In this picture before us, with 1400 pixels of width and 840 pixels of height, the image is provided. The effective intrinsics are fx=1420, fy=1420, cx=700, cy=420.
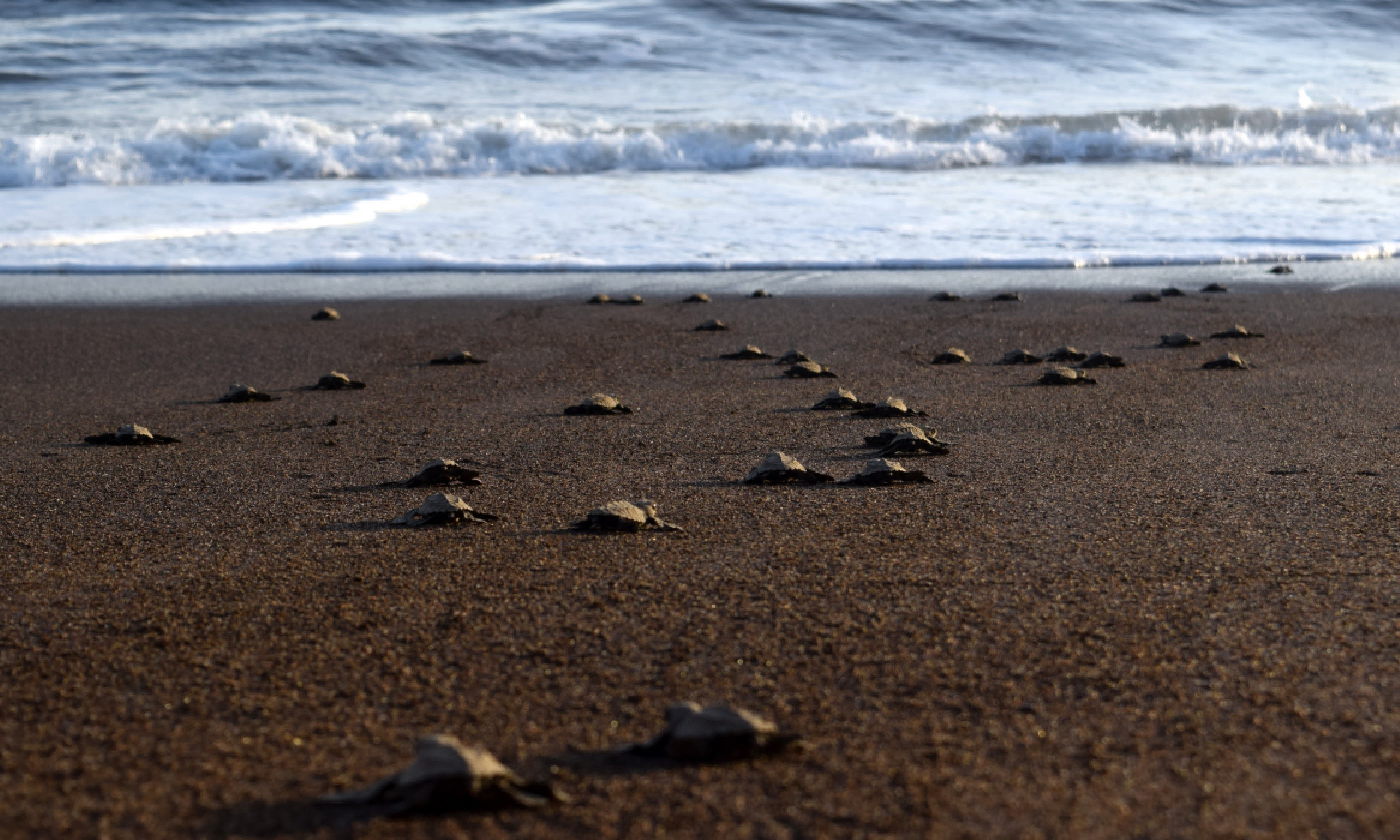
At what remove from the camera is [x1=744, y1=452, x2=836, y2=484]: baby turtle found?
3.26 metres

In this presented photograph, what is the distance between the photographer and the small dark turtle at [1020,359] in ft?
17.1

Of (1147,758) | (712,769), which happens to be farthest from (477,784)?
(1147,758)

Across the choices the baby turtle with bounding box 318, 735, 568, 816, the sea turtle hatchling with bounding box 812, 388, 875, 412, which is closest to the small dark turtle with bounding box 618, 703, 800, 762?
the baby turtle with bounding box 318, 735, 568, 816

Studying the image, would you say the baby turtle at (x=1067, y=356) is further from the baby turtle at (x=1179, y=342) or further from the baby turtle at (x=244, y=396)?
the baby turtle at (x=244, y=396)

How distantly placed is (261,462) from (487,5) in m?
21.3

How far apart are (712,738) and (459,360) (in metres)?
3.76

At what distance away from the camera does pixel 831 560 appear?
2.62 m

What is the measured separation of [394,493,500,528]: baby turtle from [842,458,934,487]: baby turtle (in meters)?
0.87

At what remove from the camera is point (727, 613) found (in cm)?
233

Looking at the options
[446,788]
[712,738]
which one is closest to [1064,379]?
[712,738]

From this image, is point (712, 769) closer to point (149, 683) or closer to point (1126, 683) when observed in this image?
point (1126, 683)

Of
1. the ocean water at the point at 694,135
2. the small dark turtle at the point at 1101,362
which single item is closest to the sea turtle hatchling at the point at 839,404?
the small dark turtle at the point at 1101,362

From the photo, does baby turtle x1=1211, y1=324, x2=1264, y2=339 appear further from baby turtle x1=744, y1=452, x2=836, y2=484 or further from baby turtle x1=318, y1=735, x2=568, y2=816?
baby turtle x1=318, y1=735, x2=568, y2=816

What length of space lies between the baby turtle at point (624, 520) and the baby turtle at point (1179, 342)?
3.30 metres
